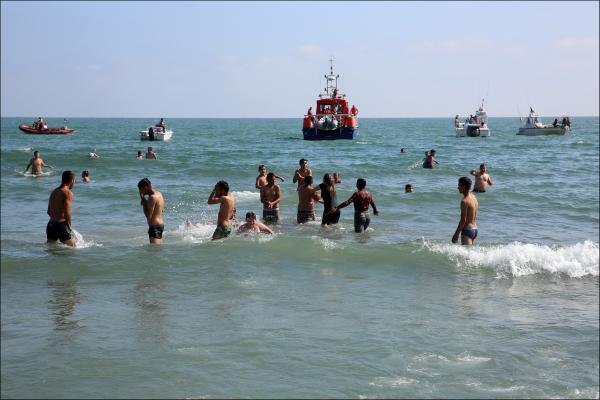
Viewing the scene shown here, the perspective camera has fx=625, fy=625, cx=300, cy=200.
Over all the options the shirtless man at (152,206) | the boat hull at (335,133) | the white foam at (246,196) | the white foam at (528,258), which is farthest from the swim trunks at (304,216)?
the boat hull at (335,133)

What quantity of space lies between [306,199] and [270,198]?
30.4 inches

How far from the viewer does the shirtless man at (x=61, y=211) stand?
372 inches

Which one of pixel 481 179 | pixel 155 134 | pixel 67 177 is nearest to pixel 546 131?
pixel 155 134

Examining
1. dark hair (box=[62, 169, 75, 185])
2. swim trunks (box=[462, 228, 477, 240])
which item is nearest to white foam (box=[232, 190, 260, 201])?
dark hair (box=[62, 169, 75, 185])

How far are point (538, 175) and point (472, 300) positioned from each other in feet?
67.3

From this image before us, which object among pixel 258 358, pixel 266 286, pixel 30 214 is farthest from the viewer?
pixel 30 214

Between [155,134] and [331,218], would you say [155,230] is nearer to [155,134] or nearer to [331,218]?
[331,218]

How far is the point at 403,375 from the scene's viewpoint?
5.54 m

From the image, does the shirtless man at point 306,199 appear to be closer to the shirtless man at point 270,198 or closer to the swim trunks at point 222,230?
the shirtless man at point 270,198

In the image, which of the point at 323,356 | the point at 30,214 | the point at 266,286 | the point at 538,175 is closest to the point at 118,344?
the point at 323,356

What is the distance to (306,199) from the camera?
12961 mm

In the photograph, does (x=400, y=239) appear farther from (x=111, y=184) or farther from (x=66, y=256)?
(x=111, y=184)

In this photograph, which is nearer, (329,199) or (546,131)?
(329,199)

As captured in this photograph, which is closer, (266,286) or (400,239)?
(266,286)
